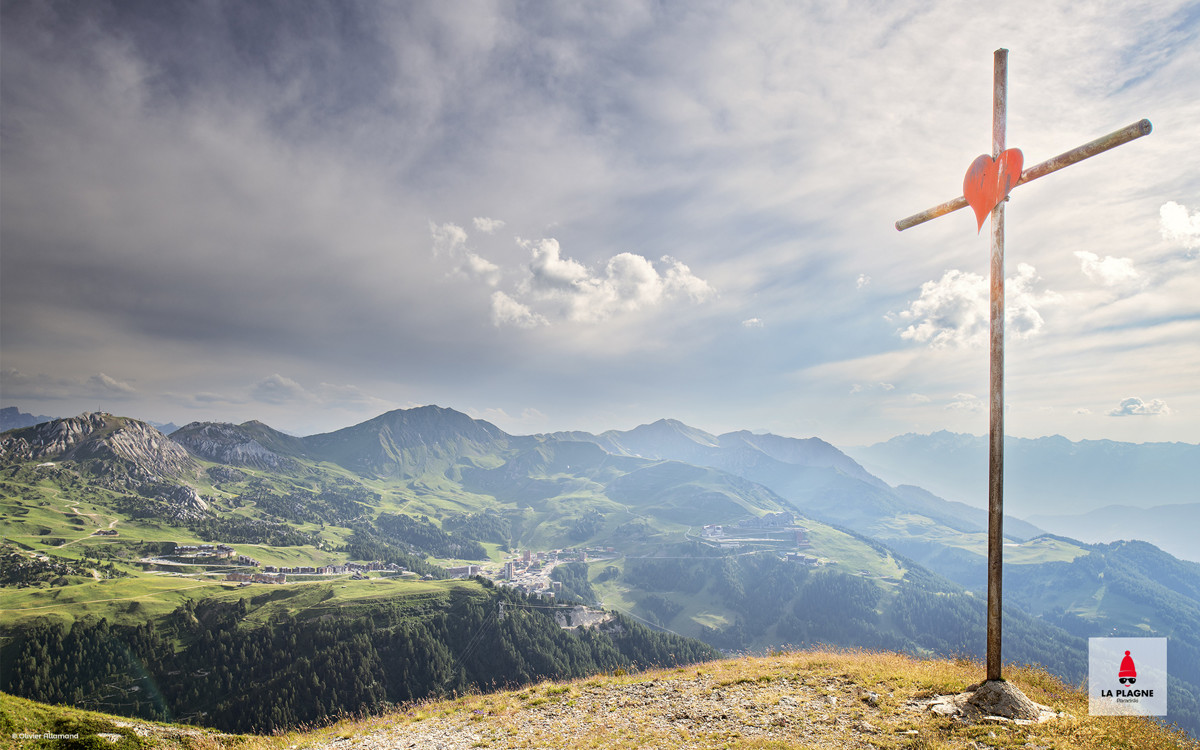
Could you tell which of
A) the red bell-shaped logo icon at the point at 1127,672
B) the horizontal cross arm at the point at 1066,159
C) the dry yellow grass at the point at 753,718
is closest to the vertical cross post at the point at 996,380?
the horizontal cross arm at the point at 1066,159

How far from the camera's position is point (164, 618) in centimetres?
15175

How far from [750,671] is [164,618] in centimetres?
20781

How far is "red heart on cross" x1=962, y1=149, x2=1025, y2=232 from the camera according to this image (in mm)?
11359

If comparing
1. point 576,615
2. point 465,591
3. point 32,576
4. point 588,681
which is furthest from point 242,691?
point 588,681

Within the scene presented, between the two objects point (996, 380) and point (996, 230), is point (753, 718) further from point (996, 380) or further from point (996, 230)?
point (996, 230)

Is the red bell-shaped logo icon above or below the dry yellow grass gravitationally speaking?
above

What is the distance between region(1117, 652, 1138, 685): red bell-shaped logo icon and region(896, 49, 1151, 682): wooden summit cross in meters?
3.11

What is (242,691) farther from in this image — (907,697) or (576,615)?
(907,697)

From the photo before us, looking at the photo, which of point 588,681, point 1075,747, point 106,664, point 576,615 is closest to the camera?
point 1075,747

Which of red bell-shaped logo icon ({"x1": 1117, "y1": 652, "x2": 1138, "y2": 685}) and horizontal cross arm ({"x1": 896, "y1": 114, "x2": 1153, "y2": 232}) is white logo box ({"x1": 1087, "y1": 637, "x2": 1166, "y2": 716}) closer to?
red bell-shaped logo icon ({"x1": 1117, "y1": 652, "x2": 1138, "y2": 685})

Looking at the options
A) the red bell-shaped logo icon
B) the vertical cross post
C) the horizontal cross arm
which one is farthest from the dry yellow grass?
the horizontal cross arm

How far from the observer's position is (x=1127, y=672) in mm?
12367

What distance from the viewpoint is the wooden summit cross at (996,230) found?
1141cm

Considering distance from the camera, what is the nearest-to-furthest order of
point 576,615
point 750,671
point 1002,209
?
point 1002,209 → point 750,671 → point 576,615
